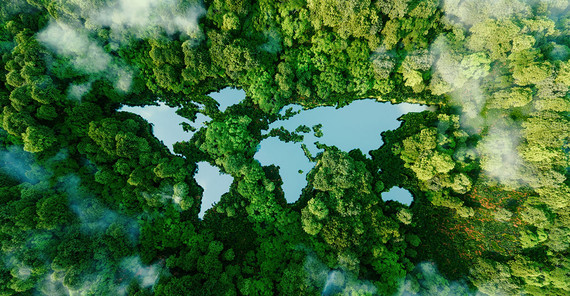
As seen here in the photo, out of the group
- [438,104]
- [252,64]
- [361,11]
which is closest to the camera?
[361,11]

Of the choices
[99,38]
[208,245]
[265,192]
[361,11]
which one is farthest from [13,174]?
[361,11]

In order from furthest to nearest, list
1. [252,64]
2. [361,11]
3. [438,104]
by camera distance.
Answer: [438,104], [252,64], [361,11]

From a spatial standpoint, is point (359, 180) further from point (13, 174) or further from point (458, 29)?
point (13, 174)

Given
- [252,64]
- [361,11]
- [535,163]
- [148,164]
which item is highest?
[361,11]

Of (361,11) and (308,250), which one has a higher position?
(361,11)

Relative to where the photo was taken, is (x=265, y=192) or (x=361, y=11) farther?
(x=265, y=192)

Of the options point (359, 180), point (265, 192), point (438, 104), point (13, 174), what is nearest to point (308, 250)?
point (265, 192)

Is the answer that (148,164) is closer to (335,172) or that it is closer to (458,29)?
(335,172)
